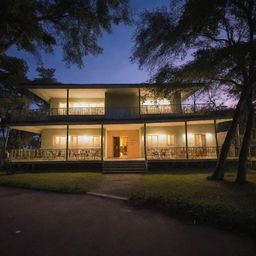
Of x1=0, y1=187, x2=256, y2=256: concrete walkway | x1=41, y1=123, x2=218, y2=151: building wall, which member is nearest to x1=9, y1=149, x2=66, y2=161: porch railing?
x1=41, y1=123, x2=218, y2=151: building wall

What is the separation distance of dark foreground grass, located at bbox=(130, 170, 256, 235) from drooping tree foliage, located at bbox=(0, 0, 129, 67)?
32.4 ft

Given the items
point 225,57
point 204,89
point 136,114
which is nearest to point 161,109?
point 136,114

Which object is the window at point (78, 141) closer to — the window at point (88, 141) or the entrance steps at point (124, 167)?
the window at point (88, 141)

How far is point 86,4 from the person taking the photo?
8828mm

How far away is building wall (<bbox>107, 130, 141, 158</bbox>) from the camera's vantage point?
15.8 metres

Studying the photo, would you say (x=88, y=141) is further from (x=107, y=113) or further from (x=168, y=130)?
(x=168, y=130)

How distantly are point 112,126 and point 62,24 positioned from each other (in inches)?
344

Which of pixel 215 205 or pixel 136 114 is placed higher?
pixel 136 114

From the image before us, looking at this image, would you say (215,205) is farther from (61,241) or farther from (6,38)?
(6,38)

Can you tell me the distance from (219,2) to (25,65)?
60.5 feet

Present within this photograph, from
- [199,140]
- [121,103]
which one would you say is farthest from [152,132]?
[199,140]

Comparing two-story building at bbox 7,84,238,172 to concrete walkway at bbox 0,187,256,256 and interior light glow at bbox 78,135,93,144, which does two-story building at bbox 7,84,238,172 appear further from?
concrete walkway at bbox 0,187,256,256

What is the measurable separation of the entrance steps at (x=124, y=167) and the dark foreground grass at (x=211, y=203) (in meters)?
4.62

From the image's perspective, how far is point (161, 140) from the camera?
15.3m
